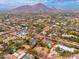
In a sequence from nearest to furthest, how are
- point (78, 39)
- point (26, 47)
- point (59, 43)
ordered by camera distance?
1. point (26, 47)
2. point (59, 43)
3. point (78, 39)

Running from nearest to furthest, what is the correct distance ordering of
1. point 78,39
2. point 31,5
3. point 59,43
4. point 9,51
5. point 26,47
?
point 9,51
point 26,47
point 59,43
point 78,39
point 31,5

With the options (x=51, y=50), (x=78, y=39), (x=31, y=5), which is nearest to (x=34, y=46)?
(x=51, y=50)

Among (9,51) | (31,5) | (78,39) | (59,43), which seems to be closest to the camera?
(9,51)

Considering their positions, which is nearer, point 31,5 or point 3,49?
point 3,49

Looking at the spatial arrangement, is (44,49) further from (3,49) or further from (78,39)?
(78,39)

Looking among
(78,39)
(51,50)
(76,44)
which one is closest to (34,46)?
(51,50)

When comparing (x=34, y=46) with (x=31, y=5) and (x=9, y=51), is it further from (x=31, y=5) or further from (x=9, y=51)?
(x=31, y=5)

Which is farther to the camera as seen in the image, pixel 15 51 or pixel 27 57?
pixel 15 51

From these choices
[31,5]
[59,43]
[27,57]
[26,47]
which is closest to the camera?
[27,57]
